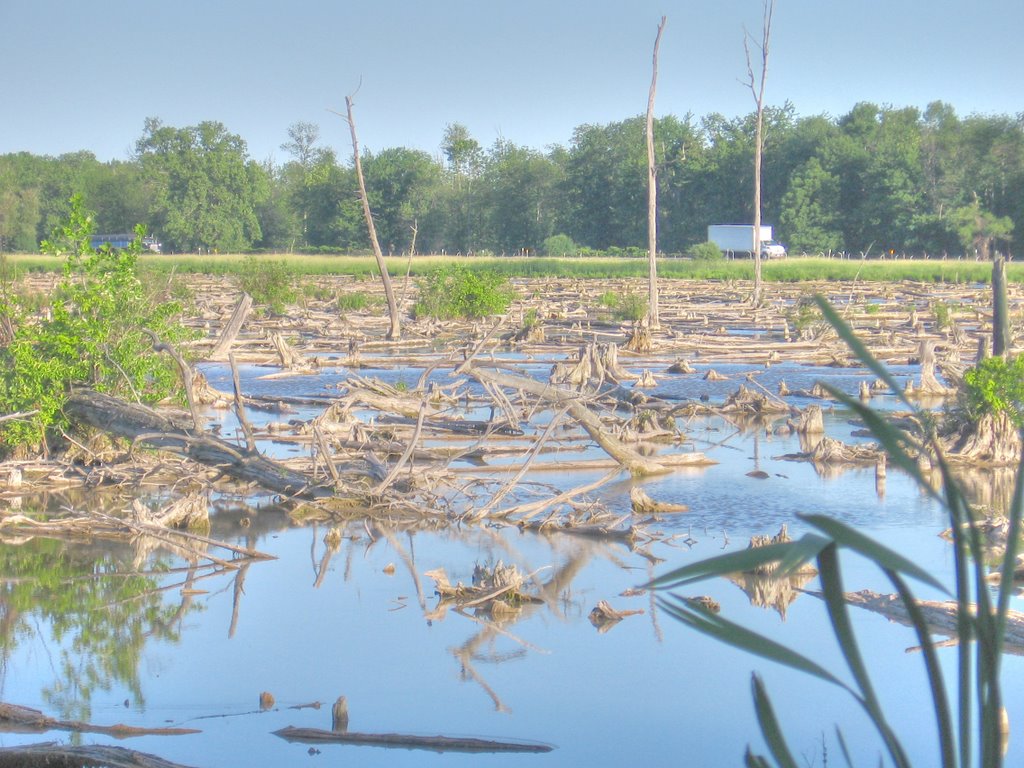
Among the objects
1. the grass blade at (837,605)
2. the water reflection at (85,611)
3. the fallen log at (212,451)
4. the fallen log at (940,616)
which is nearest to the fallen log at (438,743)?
the water reflection at (85,611)

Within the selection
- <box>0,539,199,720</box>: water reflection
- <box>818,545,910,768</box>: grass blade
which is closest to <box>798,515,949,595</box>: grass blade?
<box>818,545,910,768</box>: grass blade

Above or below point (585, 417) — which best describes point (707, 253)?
above

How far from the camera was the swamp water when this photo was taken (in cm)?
622

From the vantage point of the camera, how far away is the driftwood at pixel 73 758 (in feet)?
17.4

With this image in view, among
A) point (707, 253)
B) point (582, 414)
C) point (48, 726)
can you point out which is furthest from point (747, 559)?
point (707, 253)

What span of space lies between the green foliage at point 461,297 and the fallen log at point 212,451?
2032 centimetres

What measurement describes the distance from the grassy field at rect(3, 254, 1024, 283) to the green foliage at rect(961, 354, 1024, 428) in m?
40.0

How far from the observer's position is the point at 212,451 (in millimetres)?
11078

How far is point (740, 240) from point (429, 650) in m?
70.4

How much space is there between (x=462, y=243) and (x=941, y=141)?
35044 mm

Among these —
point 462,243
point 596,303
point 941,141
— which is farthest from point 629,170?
point 596,303

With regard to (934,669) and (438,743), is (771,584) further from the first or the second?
(934,669)

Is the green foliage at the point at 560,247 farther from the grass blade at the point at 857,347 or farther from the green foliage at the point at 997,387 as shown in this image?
the grass blade at the point at 857,347

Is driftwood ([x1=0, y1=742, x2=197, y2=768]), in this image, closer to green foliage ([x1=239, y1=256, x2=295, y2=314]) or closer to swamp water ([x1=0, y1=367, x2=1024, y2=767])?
swamp water ([x1=0, y1=367, x2=1024, y2=767])
